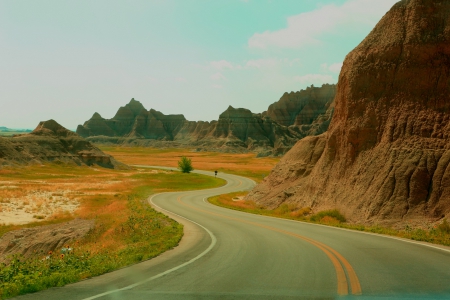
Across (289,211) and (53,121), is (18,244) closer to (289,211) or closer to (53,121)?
(289,211)

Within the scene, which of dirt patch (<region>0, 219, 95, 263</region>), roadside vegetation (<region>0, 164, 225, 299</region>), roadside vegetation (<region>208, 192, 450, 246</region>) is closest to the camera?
roadside vegetation (<region>0, 164, 225, 299</region>)

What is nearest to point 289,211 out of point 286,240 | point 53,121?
point 286,240

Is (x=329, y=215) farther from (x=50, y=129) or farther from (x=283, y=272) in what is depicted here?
(x=50, y=129)

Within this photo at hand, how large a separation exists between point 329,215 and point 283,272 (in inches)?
666

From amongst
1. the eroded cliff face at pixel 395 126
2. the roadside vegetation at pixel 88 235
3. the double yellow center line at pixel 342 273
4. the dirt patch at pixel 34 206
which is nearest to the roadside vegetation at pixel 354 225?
the eroded cliff face at pixel 395 126

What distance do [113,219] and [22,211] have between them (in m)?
12.3

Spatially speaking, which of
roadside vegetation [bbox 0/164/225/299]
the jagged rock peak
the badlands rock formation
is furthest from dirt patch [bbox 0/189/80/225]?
the jagged rock peak

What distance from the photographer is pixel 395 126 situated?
25703 millimetres

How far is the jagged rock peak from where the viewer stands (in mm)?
103750

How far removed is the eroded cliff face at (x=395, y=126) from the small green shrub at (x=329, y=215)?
0.42 metres

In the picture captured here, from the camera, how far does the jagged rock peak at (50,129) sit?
10375 centimetres

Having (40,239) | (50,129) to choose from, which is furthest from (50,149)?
(40,239)

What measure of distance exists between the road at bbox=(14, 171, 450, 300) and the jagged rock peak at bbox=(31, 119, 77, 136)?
9707cm

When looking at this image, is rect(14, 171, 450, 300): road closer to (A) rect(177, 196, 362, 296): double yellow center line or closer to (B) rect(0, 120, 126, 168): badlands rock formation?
(A) rect(177, 196, 362, 296): double yellow center line
